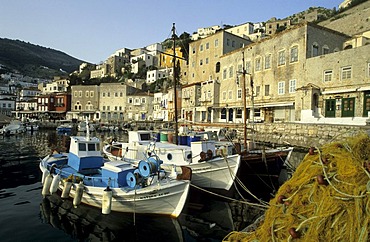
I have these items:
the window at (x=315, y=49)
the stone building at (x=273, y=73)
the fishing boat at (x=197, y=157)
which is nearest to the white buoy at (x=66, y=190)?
the fishing boat at (x=197, y=157)

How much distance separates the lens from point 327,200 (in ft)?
10.1

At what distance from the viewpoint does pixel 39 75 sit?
180750mm

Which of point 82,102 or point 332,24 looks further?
point 82,102

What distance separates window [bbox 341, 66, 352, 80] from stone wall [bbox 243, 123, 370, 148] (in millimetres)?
5964

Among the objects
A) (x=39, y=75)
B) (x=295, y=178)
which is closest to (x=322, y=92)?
(x=295, y=178)

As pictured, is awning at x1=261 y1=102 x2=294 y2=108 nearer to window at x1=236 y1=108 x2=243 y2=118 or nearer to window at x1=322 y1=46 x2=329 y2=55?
window at x1=236 y1=108 x2=243 y2=118

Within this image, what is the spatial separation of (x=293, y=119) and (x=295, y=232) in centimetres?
3100

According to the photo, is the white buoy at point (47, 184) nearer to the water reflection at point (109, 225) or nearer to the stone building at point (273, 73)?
the water reflection at point (109, 225)

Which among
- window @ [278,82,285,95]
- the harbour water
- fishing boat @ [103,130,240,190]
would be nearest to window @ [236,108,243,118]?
window @ [278,82,285,95]

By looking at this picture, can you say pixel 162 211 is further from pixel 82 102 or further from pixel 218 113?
pixel 82 102

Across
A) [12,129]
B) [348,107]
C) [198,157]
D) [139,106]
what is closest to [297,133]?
[348,107]

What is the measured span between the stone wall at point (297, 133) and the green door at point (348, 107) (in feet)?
9.35

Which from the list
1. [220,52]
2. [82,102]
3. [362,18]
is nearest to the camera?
[220,52]

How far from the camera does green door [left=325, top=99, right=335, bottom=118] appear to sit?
88.3 feet
